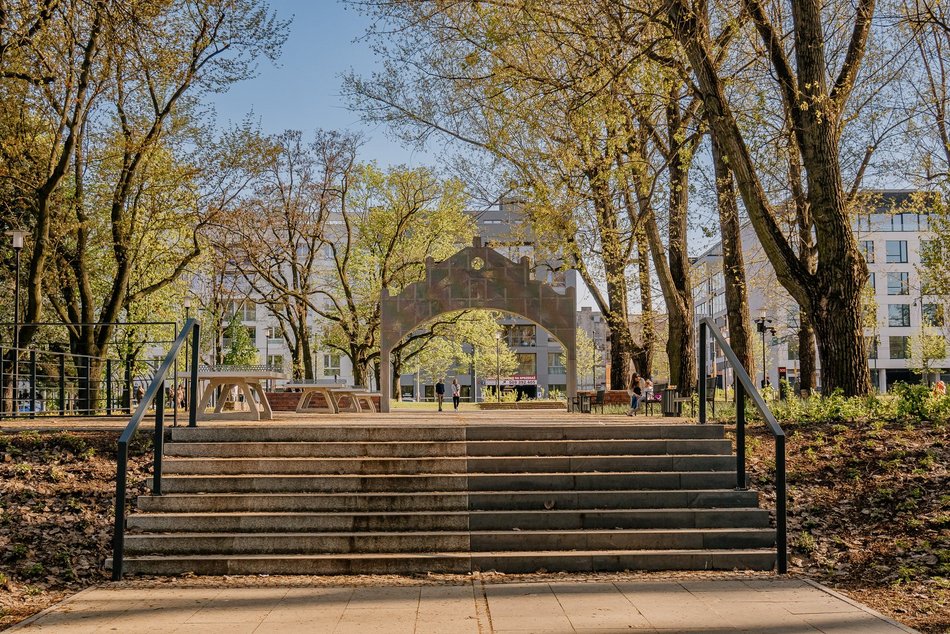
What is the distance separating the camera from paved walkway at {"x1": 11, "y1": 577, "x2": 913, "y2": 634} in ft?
19.0

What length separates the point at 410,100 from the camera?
69.4ft

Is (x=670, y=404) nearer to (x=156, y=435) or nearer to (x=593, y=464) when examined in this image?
(x=593, y=464)

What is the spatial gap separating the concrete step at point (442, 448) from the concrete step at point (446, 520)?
43.2 inches

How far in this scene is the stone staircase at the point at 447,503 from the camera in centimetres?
748

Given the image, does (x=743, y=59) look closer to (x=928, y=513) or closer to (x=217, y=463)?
(x=928, y=513)

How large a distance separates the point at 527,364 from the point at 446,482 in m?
74.5

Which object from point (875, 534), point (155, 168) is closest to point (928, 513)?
point (875, 534)

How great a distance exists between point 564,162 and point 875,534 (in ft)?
39.2

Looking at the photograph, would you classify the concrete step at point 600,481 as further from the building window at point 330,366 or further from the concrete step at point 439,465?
the building window at point 330,366

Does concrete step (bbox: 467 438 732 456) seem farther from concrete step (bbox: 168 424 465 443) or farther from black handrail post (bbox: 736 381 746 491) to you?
black handrail post (bbox: 736 381 746 491)

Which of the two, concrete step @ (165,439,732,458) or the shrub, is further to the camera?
the shrub

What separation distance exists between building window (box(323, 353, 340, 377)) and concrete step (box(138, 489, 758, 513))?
222 ft

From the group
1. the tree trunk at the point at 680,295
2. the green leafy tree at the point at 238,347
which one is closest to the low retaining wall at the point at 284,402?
the tree trunk at the point at 680,295

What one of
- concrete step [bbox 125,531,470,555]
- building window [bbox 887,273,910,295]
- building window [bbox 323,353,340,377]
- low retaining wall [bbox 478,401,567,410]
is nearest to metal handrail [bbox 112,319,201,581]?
concrete step [bbox 125,531,470,555]
